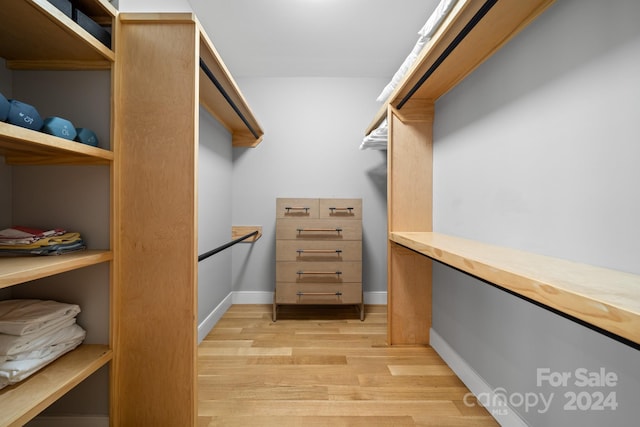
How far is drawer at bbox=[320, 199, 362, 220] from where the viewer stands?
228 centimetres

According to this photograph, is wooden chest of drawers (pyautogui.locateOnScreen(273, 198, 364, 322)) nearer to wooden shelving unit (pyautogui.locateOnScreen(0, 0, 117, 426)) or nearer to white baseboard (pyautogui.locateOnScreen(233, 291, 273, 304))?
white baseboard (pyautogui.locateOnScreen(233, 291, 273, 304))

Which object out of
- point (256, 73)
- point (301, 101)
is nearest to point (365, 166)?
point (301, 101)

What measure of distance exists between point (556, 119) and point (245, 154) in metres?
2.37

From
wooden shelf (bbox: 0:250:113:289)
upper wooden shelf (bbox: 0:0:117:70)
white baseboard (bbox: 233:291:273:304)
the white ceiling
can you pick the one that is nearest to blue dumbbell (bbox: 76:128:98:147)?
upper wooden shelf (bbox: 0:0:117:70)

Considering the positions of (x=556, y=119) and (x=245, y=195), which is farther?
(x=245, y=195)

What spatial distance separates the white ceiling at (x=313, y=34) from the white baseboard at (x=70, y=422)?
87.9 inches

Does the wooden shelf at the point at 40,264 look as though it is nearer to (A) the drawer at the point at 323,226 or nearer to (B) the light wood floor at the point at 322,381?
(B) the light wood floor at the point at 322,381

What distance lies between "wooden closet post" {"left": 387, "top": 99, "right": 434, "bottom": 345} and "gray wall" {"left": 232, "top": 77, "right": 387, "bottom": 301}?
838 mm

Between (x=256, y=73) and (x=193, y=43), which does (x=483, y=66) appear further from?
(x=256, y=73)

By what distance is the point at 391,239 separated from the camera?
182 cm

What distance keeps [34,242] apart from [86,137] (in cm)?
39

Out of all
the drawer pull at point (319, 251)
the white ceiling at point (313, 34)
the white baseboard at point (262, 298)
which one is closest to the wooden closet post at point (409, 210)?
the drawer pull at point (319, 251)

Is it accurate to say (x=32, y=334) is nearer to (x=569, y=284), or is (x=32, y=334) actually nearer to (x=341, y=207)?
(x=569, y=284)

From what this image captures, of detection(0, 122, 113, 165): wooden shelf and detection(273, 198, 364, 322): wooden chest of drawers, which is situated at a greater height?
detection(0, 122, 113, 165): wooden shelf
